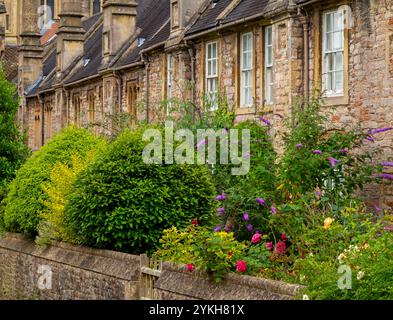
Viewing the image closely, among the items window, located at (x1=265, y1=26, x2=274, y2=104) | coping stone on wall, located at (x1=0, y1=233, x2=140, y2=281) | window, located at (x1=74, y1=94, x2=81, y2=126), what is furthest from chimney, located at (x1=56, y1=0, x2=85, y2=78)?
coping stone on wall, located at (x1=0, y1=233, x2=140, y2=281)

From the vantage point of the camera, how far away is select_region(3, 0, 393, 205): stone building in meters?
23.7

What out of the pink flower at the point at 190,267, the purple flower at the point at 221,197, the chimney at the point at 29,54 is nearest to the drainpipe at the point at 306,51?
the purple flower at the point at 221,197

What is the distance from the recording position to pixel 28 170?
90.7 feet

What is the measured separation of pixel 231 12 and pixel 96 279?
43.7 feet

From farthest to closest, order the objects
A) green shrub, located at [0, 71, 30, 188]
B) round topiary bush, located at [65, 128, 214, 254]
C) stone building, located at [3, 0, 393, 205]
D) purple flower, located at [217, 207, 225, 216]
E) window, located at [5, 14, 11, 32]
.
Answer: window, located at [5, 14, 11, 32] < green shrub, located at [0, 71, 30, 188] < stone building, located at [3, 0, 393, 205] < purple flower, located at [217, 207, 225, 216] < round topiary bush, located at [65, 128, 214, 254]

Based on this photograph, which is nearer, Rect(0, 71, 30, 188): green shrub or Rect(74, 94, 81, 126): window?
Rect(0, 71, 30, 188): green shrub

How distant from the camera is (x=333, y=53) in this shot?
2525 centimetres

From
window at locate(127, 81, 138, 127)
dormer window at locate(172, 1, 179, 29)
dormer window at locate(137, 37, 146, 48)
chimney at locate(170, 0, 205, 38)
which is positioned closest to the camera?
chimney at locate(170, 0, 205, 38)

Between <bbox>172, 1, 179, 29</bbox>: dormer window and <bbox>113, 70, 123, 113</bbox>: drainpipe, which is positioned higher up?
<bbox>172, 1, 179, 29</bbox>: dormer window

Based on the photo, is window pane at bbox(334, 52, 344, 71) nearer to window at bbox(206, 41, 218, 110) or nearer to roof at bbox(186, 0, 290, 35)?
roof at bbox(186, 0, 290, 35)

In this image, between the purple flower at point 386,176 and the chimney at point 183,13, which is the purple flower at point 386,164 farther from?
the chimney at point 183,13

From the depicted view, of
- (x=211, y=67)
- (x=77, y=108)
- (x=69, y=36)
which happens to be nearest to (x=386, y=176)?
(x=211, y=67)
